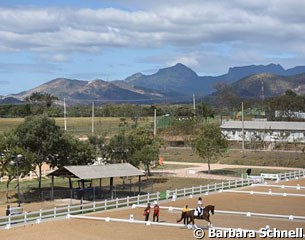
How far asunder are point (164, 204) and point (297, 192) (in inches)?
503

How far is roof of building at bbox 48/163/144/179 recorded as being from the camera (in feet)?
134

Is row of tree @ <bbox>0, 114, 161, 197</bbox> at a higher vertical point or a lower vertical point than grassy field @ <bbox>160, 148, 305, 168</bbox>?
higher

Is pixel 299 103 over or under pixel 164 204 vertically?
over

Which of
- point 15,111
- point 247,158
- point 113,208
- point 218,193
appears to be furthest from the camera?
point 15,111

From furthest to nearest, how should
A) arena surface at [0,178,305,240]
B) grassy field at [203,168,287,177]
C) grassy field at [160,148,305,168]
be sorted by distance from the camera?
grassy field at [160,148,305,168], grassy field at [203,168,287,177], arena surface at [0,178,305,240]

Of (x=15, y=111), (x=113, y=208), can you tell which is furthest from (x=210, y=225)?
(x=15, y=111)

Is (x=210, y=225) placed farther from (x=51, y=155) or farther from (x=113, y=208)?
(x=51, y=155)

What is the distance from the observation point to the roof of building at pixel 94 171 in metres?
40.8

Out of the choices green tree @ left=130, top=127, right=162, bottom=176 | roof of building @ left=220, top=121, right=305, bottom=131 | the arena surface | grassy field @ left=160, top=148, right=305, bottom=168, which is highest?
roof of building @ left=220, top=121, right=305, bottom=131

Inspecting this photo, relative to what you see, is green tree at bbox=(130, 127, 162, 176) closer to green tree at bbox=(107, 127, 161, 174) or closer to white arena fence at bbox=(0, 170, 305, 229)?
green tree at bbox=(107, 127, 161, 174)

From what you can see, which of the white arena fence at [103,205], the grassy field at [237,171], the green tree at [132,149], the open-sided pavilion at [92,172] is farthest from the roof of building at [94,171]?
the grassy field at [237,171]

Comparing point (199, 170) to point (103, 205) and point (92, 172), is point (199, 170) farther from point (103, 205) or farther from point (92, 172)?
point (103, 205)

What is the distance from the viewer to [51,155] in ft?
158

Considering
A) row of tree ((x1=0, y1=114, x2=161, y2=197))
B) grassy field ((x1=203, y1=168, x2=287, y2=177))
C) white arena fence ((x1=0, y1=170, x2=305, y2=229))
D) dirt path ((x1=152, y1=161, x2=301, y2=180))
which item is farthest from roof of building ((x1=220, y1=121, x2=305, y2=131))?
row of tree ((x1=0, y1=114, x2=161, y2=197))
